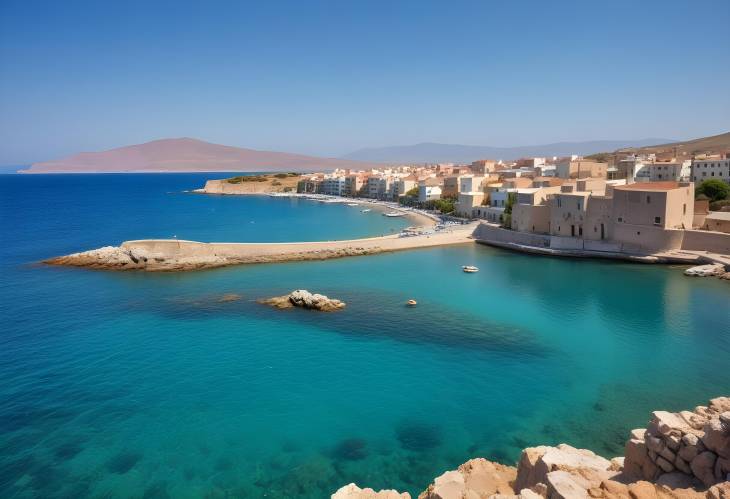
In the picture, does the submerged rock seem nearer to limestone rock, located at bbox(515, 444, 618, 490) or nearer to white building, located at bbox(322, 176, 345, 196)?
limestone rock, located at bbox(515, 444, 618, 490)

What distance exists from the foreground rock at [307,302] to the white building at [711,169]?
137 feet

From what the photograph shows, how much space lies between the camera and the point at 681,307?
69.7ft

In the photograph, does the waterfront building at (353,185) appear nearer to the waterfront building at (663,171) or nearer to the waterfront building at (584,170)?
the waterfront building at (584,170)

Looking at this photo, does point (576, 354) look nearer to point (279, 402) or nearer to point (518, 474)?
point (518, 474)

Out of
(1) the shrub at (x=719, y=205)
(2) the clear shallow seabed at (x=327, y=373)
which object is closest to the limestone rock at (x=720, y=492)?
(2) the clear shallow seabed at (x=327, y=373)

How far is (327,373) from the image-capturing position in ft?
48.7

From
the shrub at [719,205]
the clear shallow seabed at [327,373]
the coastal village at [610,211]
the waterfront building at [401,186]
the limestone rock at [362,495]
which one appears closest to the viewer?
the limestone rock at [362,495]

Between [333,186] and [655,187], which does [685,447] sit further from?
[333,186]

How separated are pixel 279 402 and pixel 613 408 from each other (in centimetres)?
904

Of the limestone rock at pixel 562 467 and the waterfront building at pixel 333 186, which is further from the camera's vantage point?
the waterfront building at pixel 333 186

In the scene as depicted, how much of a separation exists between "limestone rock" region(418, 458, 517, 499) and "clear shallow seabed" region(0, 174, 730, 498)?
1183 mm

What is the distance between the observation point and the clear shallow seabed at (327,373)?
10.5 m

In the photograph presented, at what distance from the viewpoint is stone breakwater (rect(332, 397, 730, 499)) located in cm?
565

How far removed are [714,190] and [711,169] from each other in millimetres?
8212
